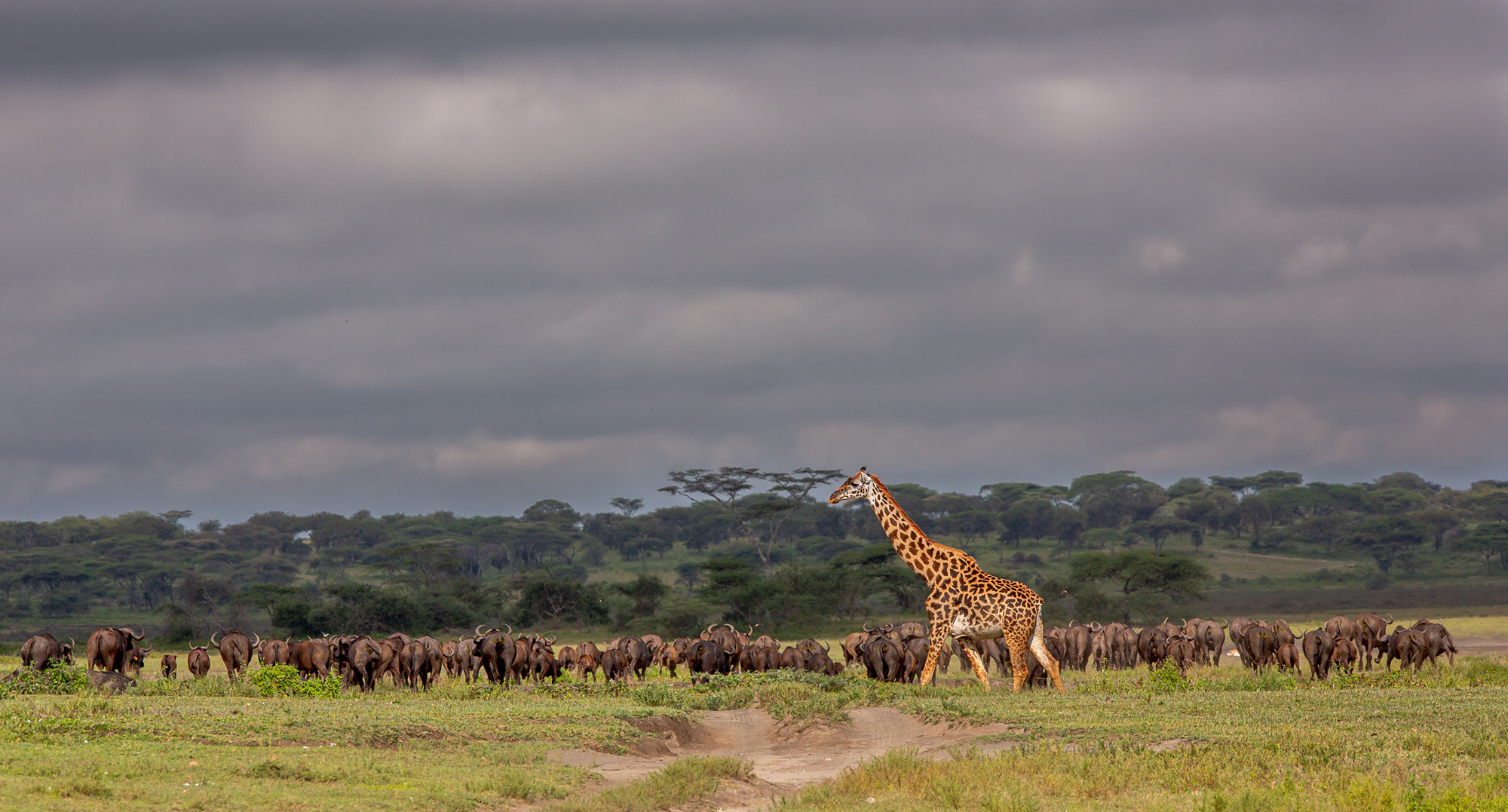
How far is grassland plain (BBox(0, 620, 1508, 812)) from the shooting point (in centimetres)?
1218

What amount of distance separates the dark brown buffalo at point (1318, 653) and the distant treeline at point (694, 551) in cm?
2918

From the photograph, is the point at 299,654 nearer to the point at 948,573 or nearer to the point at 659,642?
the point at 659,642

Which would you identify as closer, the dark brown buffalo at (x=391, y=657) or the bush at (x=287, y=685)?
the bush at (x=287, y=685)

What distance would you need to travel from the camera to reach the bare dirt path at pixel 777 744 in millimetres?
15602

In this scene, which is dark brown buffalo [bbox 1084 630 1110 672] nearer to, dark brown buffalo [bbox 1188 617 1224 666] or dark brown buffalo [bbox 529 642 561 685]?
dark brown buffalo [bbox 1188 617 1224 666]

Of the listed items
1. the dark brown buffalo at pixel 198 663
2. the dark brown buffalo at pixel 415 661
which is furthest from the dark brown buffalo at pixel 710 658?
the dark brown buffalo at pixel 198 663

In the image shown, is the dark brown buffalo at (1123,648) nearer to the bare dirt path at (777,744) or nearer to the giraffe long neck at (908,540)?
the giraffe long neck at (908,540)

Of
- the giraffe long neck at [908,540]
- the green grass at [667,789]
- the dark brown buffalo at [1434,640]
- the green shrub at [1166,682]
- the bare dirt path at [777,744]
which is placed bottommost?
the bare dirt path at [777,744]

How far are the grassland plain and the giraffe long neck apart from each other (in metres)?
3.34

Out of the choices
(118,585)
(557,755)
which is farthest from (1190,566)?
(118,585)

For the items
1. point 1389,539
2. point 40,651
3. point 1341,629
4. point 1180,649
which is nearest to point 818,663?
point 1180,649

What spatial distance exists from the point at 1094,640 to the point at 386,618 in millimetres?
35178

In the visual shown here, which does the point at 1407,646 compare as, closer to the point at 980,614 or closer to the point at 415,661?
the point at 980,614

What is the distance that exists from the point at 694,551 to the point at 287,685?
3406 inches
